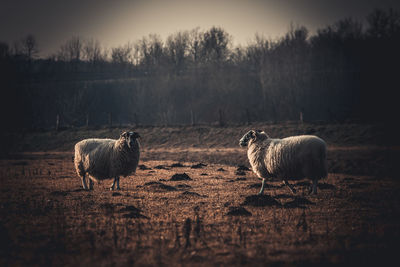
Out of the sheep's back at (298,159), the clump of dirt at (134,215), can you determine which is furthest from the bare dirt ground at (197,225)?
the sheep's back at (298,159)

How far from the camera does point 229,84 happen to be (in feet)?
180

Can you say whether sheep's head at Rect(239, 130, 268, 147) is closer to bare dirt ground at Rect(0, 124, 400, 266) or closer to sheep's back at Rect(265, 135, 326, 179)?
sheep's back at Rect(265, 135, 326, 179)

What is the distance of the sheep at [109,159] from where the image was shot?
38.3 ft

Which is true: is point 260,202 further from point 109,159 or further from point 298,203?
point 109,159

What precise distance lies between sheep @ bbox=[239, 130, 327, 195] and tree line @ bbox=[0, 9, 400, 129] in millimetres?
26409

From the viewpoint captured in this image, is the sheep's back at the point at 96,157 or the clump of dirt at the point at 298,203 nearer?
the clump of dirt at the point at 298,203

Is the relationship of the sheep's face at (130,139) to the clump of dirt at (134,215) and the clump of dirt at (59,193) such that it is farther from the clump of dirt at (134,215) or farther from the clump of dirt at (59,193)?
the clump of dirt at (134,215)

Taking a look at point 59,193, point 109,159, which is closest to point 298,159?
point 109,159

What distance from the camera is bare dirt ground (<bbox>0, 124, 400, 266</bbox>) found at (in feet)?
16.2

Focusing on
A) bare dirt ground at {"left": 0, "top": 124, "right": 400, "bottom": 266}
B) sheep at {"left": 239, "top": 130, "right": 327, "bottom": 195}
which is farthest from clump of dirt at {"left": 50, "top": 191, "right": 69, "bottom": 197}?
sheep at {"left": 239, "top": 130, "right": 327, "bottom": 195}

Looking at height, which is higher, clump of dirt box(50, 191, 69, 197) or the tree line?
the tree line

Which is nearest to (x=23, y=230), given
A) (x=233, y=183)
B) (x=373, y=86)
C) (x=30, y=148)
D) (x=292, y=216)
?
(x=292, y=216)

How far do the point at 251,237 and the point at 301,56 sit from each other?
47.4 metres

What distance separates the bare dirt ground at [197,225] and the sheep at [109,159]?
0.67 metres
